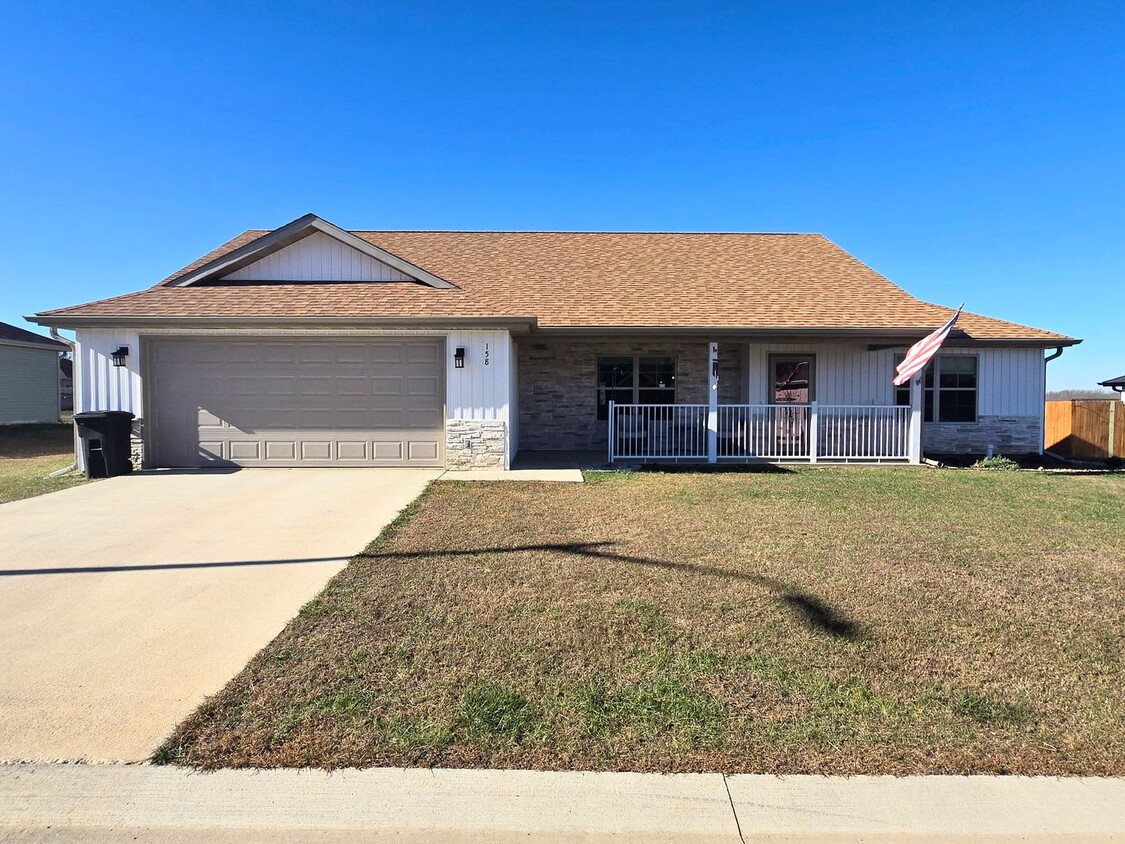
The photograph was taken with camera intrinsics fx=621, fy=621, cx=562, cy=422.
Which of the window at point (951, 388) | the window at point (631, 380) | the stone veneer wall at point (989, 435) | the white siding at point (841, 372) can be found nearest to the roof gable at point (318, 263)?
the window at point (631, 380)

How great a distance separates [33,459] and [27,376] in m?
10.8

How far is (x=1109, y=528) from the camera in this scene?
693 cm

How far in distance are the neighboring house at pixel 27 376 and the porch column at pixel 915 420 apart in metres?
27.1

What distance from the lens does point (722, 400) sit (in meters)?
14.1

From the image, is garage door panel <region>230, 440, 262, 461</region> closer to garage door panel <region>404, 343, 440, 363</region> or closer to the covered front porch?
garage door panel <region>404, 343, 440, 363</region>

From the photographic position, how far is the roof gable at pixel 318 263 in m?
12.2

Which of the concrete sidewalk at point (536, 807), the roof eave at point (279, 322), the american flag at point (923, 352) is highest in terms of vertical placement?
the roof eave at point (279, 322)

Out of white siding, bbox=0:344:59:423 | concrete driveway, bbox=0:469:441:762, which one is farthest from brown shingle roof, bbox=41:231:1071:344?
white siding, bbox=0:344:59:423

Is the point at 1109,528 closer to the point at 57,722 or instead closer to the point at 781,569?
the point at 781,569

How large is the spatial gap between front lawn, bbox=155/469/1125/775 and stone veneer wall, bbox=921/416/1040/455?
7707mm

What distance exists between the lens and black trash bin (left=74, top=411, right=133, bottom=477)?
10328 millimetres

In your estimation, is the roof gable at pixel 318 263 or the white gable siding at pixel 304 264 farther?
the white gable siding at pixel 304 264

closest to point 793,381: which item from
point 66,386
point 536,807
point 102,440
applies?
point 536,807

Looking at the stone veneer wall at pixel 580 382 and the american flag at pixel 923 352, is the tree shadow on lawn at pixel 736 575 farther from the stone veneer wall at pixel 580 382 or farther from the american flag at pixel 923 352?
the stone veneer wall at pixel 580 382
